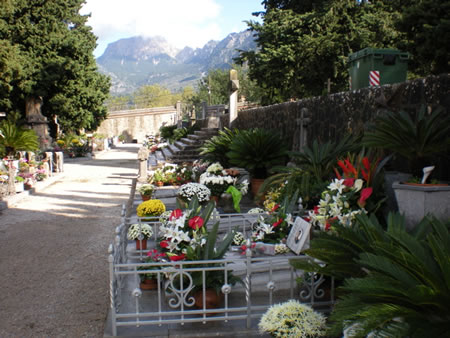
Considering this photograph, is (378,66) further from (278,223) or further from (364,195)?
(364,195)

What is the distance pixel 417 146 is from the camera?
3.91 meters

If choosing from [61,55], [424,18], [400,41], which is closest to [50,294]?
[424,18]

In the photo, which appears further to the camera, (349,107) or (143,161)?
(143,161)

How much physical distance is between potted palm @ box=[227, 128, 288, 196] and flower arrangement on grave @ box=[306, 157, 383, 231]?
407cm

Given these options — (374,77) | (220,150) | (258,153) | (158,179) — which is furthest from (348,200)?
(158,179)

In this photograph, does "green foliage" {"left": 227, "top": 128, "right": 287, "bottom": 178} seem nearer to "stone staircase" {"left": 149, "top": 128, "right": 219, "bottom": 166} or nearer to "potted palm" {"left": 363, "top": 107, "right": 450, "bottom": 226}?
"potted palm" {"left": 363, "top": 107, "right": 450, "bottom": 226}

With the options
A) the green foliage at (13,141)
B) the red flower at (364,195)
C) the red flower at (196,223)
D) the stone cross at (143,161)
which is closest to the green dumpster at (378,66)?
the red flower at (364,195)

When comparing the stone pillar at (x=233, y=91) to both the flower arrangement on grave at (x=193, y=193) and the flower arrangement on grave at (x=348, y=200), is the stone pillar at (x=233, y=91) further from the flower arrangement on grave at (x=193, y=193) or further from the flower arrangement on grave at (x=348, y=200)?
the flower arrangement on grave at (x=348, y=200)

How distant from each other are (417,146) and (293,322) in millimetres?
2078

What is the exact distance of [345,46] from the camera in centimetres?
1962

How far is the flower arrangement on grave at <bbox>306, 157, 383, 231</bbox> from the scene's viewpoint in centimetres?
389

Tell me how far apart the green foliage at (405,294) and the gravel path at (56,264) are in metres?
2.56

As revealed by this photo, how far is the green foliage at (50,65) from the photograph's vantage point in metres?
21.8

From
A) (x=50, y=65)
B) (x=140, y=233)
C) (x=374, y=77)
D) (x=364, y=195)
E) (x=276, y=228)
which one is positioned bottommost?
(x=140, y=233)
